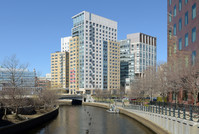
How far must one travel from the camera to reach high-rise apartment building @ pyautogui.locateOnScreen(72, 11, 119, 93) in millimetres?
169125

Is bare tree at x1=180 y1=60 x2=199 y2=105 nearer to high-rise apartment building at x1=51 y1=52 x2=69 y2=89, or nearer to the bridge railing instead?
the bridge railing

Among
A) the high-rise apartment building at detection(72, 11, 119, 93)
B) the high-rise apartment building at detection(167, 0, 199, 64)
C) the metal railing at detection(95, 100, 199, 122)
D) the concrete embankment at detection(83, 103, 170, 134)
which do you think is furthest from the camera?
the high-rise apartment building at detection(72, 11, 119, 93)

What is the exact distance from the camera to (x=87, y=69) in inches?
6678

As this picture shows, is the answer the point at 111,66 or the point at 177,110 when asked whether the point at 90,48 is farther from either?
the point at 177,110

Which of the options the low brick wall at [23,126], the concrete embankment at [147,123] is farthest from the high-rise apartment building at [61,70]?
the low brick wall at [23,126]

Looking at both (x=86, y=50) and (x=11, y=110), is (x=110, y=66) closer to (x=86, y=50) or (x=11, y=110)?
(x=86, y=50)

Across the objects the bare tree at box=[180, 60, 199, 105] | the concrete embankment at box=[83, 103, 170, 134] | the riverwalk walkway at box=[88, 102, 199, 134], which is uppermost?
the bare tree at box=[180, 60, 199, 105]

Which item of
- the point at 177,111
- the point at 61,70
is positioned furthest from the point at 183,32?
the point at 61,70

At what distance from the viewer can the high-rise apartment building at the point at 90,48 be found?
555 ft

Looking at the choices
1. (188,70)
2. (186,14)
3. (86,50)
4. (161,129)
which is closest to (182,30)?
(186,14)

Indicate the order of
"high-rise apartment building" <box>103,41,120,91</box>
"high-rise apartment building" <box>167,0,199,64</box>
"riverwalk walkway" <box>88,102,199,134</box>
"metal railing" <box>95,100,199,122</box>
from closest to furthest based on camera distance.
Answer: "riverwalk walkway" <box>88,102,199,134</box> → "metal railing" <box>95,100,199,122</box> → "high-rise apartment building" <box>167,0,199,64</box> → "high-rise apartment building" <box>103,41,120,91</box>

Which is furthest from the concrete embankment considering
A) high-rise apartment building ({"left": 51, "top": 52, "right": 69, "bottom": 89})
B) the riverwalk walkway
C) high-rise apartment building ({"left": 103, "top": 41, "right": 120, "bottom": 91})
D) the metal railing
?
high-rise apartment building ({"left": 51, "top": 52, "right": 69, "bottom": 89})

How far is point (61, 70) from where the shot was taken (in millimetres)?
192750

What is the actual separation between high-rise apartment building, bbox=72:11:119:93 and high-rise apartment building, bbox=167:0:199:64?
115581 millimetres
